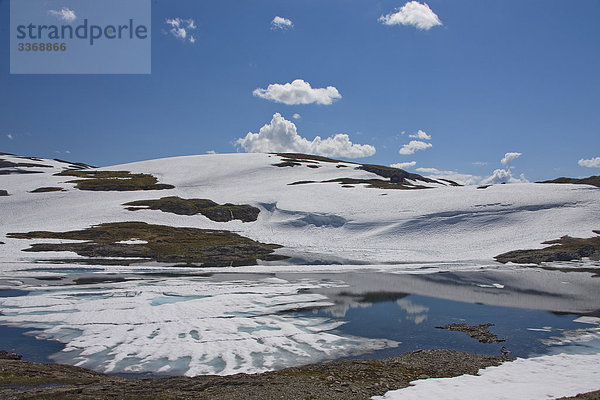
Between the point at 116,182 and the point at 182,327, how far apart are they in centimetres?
9201

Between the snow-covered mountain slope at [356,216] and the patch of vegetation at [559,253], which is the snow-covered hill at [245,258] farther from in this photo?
the patch of vegetation at [559,253]

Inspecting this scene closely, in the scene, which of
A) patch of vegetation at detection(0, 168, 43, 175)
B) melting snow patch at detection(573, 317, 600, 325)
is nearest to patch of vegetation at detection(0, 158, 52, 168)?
patch of vegetation at detection(0, 168, 43, 175)

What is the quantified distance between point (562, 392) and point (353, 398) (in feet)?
23.9

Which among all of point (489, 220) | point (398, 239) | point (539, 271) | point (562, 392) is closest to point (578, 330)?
point (562, 392)

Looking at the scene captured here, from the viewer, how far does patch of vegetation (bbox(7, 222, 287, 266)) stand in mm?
50562

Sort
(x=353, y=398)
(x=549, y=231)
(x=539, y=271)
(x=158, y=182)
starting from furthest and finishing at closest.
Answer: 1. (x=158, y=182)
2. (x=549, y=231)
3. (x=539, y=271)
4. (x=353, y=398)

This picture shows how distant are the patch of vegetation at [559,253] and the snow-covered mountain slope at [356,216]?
2159mm

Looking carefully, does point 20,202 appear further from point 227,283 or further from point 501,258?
point 501,258

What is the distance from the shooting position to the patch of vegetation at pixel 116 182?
97.2 metres

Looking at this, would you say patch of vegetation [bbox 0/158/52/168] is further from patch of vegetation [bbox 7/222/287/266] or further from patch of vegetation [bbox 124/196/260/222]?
patch of vegetation [bbox 7/222/287/266]

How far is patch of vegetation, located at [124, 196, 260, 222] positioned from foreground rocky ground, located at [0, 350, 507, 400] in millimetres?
61617

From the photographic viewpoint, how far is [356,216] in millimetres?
73312

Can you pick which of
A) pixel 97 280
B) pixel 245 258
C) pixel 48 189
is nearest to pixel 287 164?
pixel 48 189

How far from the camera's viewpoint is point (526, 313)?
25.3 meters
